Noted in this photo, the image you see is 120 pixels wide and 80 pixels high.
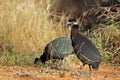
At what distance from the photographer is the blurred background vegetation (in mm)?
10516

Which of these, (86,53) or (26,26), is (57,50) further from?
(26,26)

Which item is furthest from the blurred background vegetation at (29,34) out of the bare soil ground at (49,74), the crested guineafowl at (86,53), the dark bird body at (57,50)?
the crested guineafowl at (86,53)

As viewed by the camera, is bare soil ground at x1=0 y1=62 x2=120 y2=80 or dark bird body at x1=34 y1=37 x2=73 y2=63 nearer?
bare soil ground at x1=0 y1=62 x2=120 y2=80

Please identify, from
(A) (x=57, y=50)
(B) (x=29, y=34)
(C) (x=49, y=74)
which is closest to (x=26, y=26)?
(B) (x=29, y=34)

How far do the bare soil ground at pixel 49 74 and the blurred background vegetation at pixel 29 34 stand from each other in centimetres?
64

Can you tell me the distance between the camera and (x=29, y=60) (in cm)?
1010

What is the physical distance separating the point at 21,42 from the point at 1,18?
832 mm

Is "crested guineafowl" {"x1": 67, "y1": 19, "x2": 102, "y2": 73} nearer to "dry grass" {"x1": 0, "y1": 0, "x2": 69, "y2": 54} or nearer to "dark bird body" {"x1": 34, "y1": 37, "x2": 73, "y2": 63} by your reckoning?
"dark bird body" {"x1": 34, "y1": 37, "x2": 73, "y2": 63}

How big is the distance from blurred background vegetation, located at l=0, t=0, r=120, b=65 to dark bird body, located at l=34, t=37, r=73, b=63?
1.12 ft

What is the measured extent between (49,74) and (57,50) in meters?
1.04

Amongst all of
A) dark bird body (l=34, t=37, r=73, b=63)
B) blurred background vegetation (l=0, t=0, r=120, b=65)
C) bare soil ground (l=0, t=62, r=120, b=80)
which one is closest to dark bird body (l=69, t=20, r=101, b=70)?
bare soil ground (l=0, t=62, r=120, b=80)

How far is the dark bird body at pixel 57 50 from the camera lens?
978 centimetres

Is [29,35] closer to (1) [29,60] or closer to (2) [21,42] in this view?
(2) [21,42]

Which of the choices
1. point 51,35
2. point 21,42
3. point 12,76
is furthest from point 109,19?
point 12,76
